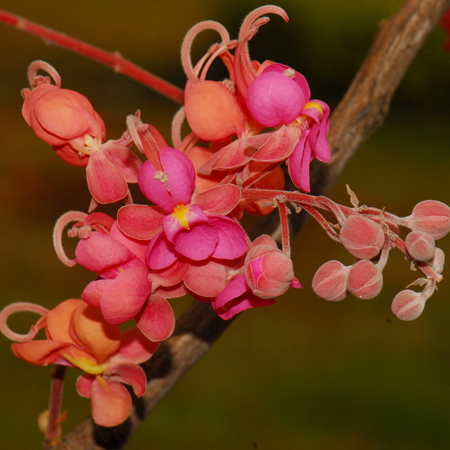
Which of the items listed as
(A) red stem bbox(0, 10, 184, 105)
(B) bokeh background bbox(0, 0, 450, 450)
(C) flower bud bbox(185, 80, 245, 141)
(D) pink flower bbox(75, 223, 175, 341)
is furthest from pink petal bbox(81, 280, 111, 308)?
(B) bokeh background bbox(0, 0, 450, 450)

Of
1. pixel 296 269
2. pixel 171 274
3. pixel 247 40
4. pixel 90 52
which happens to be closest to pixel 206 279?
pixel 171 274

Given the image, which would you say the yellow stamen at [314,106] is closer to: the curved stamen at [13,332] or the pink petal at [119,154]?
the pink petal at [119,154]

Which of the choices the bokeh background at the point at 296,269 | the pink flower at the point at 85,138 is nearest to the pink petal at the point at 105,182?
the pink flower at the point at 85,138

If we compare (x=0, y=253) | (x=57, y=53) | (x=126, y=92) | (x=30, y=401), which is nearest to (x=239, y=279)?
(x=30, y=401)

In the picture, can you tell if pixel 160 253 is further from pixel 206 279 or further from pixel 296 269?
pixel 296 269

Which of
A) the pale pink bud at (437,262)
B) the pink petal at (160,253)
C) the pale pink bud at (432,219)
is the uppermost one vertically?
the pale pink bud at (432,219)

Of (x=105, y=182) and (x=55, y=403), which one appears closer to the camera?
(x=105, y=182)

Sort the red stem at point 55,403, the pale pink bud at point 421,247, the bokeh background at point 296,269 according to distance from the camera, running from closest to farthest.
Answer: the pale pink bud at point 421,247 < the red stem at point 55,403 < the bokeh background at point 296,269
